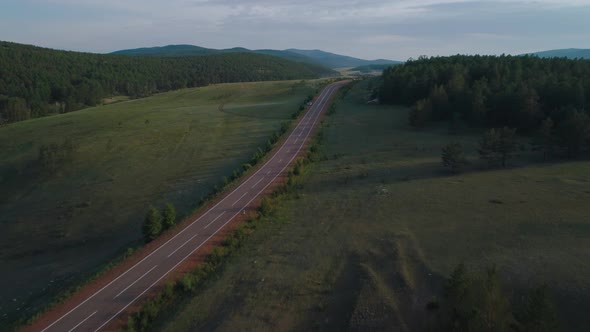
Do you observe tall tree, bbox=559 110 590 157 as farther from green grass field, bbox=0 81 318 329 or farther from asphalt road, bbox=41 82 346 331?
green grass field, bbox=0 81 318 329

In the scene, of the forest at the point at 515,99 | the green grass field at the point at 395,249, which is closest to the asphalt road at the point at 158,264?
the green grass field at the point at 395,249

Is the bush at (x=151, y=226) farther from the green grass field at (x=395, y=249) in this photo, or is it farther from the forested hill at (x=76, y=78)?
the forested hill at (x=76, y=78)

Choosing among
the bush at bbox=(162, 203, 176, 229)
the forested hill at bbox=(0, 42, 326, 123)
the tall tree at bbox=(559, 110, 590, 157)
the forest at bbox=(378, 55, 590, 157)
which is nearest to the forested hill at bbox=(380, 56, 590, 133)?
the forest at bbox=(378, 55, 590, 157)

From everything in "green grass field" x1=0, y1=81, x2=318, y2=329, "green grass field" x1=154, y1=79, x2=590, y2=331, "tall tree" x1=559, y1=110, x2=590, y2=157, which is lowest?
"green grass field" x1=0, y1=81, x2=318, y2=329

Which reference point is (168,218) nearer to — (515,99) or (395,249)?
(395,249)

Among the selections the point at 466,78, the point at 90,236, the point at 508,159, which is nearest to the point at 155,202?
the point at 90,236

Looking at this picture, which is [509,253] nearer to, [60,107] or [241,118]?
[241,118]
